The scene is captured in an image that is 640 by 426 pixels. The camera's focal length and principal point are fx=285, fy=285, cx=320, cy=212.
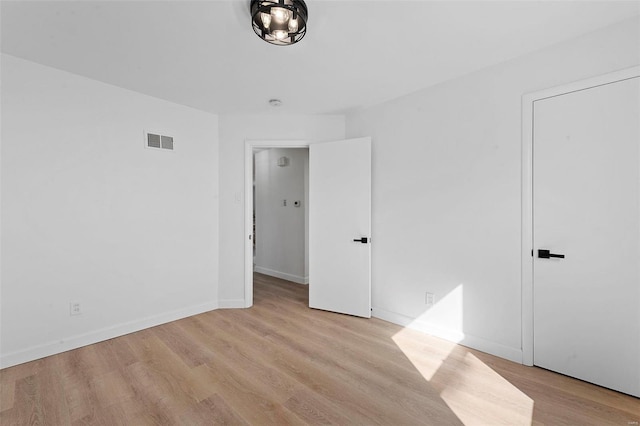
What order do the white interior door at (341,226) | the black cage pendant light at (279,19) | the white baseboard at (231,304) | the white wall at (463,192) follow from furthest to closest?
the white baseboard at (231,304) < the white interior door at (341,226) < the white wall at (463,192) < the black cage pendant light at (279,19)

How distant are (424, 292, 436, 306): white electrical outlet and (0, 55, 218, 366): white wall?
8.33 ft

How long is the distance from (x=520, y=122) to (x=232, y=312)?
3.54m

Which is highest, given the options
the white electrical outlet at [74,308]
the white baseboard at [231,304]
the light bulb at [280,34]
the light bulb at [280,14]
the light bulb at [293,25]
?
the light bulb at [280,14]

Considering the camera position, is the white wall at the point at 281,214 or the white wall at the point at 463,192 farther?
the white wall at the point at 281,214

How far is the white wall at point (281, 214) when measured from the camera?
486 cm

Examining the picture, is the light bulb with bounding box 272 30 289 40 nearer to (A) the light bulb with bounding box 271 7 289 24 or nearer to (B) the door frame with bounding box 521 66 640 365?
(A) the light bulb with bounding box 271 7 289 24

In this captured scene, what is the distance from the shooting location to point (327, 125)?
3.69 meters

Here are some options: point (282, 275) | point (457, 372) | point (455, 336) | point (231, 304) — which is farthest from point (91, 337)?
point (455, 336)

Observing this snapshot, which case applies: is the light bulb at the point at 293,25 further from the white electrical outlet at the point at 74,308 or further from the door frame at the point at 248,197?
the white electrical outlet at the point at 74,308

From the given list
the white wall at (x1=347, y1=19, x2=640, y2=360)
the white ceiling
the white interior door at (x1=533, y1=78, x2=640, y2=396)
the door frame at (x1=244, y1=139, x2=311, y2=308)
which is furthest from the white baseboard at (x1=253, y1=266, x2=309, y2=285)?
the white interior door at (x1=533, y1=78, x2=640, y2=396)

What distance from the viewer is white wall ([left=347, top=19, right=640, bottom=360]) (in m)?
2.27

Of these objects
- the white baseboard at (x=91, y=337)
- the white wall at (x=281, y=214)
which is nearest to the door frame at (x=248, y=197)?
the white baseboard at (x=91, y=337)

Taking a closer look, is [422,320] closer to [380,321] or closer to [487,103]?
[380,321]

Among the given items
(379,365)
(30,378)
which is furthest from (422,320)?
(30,378)
